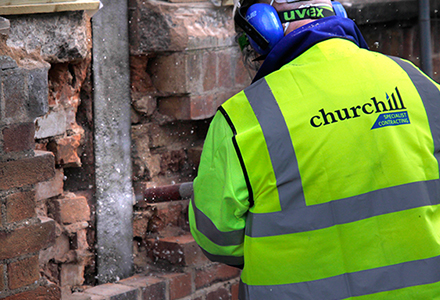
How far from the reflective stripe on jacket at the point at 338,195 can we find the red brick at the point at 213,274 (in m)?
1.09

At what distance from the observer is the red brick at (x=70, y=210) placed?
2.14 metres

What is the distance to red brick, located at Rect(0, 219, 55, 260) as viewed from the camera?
171cm

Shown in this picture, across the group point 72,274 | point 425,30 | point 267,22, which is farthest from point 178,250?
point 425,30

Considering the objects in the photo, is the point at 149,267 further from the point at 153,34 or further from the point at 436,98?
the point at 436,98

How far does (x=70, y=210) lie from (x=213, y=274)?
2.66 ft

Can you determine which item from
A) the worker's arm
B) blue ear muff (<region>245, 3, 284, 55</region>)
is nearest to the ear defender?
blue ear muff (<region>245, 3, 284, 55</region>)

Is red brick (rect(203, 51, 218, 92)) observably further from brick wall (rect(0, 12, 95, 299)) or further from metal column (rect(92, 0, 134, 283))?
brick wall (rect(0, 12, 95, 299))

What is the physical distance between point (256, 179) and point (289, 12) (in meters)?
0.56

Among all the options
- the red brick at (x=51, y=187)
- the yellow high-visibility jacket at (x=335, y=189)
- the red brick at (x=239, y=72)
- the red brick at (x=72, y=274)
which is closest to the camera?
the yellow high-visibility jacket at (x=335, y=189)

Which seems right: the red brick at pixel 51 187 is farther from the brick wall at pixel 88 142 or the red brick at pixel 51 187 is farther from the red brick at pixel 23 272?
the red brick at pixel 23 272

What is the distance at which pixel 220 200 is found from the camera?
5.01ft

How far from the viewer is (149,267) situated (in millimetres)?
2520

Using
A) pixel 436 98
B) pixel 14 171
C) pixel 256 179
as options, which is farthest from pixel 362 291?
pixel 14 171

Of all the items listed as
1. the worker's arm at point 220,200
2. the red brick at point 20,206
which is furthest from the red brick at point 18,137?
the worker's arm at point 220,200
